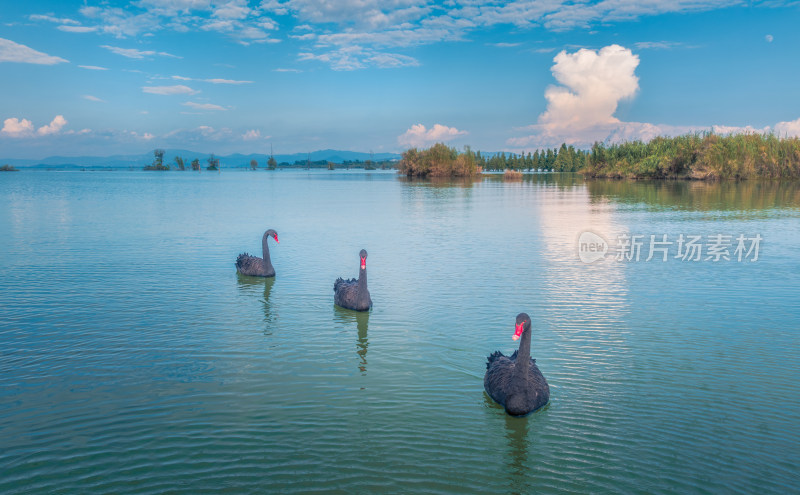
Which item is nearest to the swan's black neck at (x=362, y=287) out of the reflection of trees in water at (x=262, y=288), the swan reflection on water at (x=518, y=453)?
the reflection of trees in water at (x=262, y=288)

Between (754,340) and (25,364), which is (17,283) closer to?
(25,364)

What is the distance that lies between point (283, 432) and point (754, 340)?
903 centimetres

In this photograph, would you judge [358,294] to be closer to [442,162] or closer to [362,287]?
[362,287]

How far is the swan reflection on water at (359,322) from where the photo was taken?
9.94 meters

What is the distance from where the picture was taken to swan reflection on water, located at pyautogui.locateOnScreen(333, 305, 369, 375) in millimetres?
9938

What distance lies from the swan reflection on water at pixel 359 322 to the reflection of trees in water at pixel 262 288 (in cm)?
146

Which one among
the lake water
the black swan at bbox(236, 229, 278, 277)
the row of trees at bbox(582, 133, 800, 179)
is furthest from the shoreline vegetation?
the black swan at bbox(236, 229, 278, 277)

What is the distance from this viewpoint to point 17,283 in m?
14.8

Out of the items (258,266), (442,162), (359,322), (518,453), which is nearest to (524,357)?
(518,453)

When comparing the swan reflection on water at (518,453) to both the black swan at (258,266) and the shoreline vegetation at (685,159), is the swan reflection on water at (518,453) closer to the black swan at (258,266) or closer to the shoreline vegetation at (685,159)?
the black swan at (258,266)

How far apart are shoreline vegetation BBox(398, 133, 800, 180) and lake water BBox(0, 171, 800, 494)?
64158 mm

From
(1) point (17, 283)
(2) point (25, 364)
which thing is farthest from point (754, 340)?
(1) point (17, 283)

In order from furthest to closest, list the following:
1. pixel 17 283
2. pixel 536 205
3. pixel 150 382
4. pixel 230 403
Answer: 1. pixel 536 205
2. pixel 17 283
3. pixel 150 382
4. pixel 230 403

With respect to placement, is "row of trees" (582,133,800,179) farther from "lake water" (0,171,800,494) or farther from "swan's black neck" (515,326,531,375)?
"swan's black neck" (515,326,531,375)
